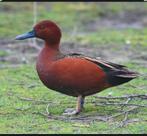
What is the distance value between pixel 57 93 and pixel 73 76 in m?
1.49

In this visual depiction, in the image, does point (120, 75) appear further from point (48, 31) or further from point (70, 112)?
point (48, 31)

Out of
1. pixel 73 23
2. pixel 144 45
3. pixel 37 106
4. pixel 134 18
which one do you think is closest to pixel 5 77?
pixel 37 106

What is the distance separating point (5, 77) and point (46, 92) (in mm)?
1185

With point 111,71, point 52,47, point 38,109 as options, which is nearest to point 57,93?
point 38,109

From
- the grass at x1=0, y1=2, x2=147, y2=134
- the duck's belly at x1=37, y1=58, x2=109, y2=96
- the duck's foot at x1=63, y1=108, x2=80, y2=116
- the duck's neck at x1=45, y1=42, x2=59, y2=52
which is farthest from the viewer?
the duck's neck at x1=45, y1=42, x2=59, y2=52

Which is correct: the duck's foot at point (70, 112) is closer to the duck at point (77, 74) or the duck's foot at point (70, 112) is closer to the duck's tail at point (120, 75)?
the duck at point (77, 74)

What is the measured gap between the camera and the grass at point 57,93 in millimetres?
7180

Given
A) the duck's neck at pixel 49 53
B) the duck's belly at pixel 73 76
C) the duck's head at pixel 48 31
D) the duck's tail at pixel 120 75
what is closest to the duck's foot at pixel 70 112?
the duck's belly at pixel 73 76

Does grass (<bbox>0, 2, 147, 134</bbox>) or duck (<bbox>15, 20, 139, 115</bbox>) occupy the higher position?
duck (<bbox>15, 20, 139, 115</bbox>)

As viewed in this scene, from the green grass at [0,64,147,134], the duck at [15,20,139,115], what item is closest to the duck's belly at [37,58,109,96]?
the duck at [15,20,139,115]

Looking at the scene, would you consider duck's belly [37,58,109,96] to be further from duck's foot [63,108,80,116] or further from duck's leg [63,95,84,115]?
duck's foot [63,108,80,116]

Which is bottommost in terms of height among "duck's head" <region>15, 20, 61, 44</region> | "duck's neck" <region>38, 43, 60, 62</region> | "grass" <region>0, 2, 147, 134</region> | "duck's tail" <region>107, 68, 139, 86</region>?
"grass" <region>0, 2, 147, 134</region>

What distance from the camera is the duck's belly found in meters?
7.64

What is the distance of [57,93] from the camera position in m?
9.11
